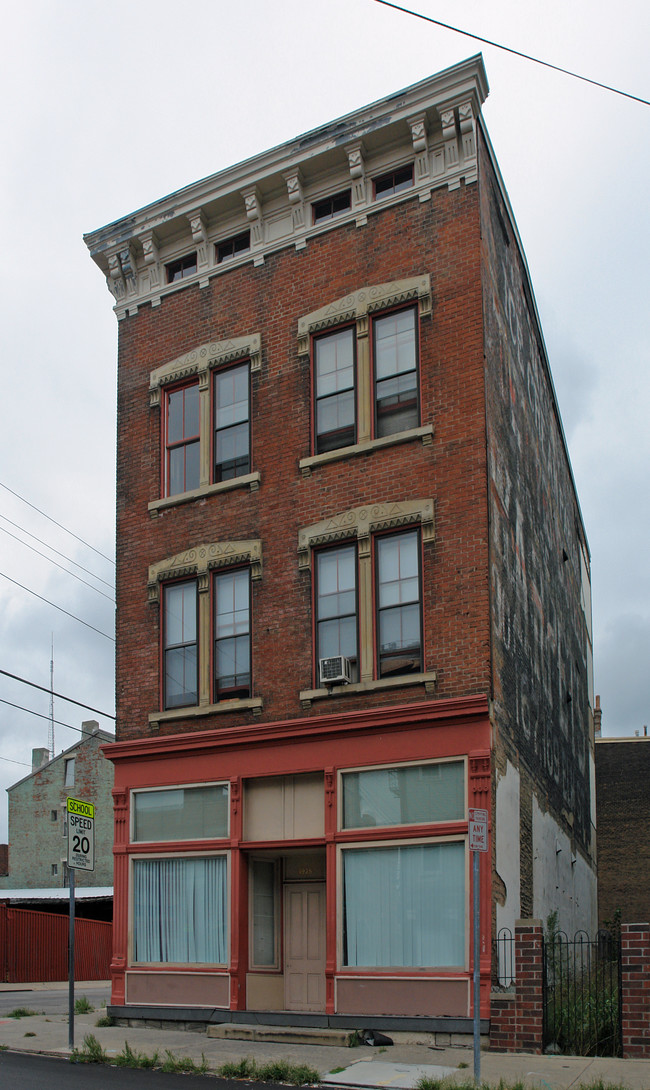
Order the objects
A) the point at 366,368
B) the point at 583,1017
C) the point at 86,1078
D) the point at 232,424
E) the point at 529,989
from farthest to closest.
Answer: the point at 232,424
the point at 366,368
the point at 583,1017
the point at 529,989
the point at 86,1078

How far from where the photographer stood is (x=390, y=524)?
1723 centimetres

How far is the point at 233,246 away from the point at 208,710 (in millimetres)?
8567

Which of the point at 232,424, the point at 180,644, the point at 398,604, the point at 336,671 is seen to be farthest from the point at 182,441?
the point at 336,671

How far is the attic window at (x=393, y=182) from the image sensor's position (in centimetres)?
1862

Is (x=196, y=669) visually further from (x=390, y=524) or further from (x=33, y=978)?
(x=33, y=978)

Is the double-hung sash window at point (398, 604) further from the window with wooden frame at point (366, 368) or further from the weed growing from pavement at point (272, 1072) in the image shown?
the weed growing from pavement at point (272, 1072)

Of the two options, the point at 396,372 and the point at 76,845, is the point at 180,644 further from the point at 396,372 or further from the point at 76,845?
the point at 396,372

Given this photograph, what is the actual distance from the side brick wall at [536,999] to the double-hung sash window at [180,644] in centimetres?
729

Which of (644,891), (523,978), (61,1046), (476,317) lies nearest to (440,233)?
(476,317)

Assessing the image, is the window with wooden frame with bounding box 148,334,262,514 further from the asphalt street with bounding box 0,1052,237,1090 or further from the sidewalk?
the asphalt street with bounding box 0,1052,237,1090

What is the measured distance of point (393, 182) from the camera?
1881 centimetres

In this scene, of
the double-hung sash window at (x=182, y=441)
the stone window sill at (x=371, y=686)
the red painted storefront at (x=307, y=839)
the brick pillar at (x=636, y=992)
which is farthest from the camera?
the double-hung sash window at (x=182, y=441)

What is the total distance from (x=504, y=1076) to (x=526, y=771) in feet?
24.2

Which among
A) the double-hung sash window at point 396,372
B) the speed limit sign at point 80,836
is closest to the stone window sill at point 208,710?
the speed limit sign at point 80,836
